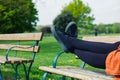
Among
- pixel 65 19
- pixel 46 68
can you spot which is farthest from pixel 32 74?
pixel 65 19

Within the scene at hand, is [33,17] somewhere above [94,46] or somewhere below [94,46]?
below

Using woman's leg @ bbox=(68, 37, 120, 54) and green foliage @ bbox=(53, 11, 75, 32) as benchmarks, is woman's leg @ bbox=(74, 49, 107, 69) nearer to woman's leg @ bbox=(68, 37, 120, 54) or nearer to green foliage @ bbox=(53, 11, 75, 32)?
woman's leg @ bbox=(68, 37, 120, 54)

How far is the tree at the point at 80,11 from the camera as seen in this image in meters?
65.1

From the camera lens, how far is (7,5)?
4075 centimetres

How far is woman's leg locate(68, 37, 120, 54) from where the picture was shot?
10.2 ft

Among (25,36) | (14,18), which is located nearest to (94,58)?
(25,36)

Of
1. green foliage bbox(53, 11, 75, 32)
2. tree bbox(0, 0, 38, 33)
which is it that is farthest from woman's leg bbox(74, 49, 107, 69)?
green foliage bbox(53, 11, 75, 32)

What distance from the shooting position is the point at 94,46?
320 cm

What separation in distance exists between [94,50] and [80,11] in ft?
207

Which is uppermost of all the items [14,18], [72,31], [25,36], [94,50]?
[72,31]

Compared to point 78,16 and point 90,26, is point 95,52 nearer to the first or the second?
point 78,16

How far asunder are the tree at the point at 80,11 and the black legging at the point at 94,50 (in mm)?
61517

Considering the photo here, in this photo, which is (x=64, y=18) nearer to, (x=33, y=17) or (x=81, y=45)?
(x=33, y=17)

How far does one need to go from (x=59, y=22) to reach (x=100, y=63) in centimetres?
6266
